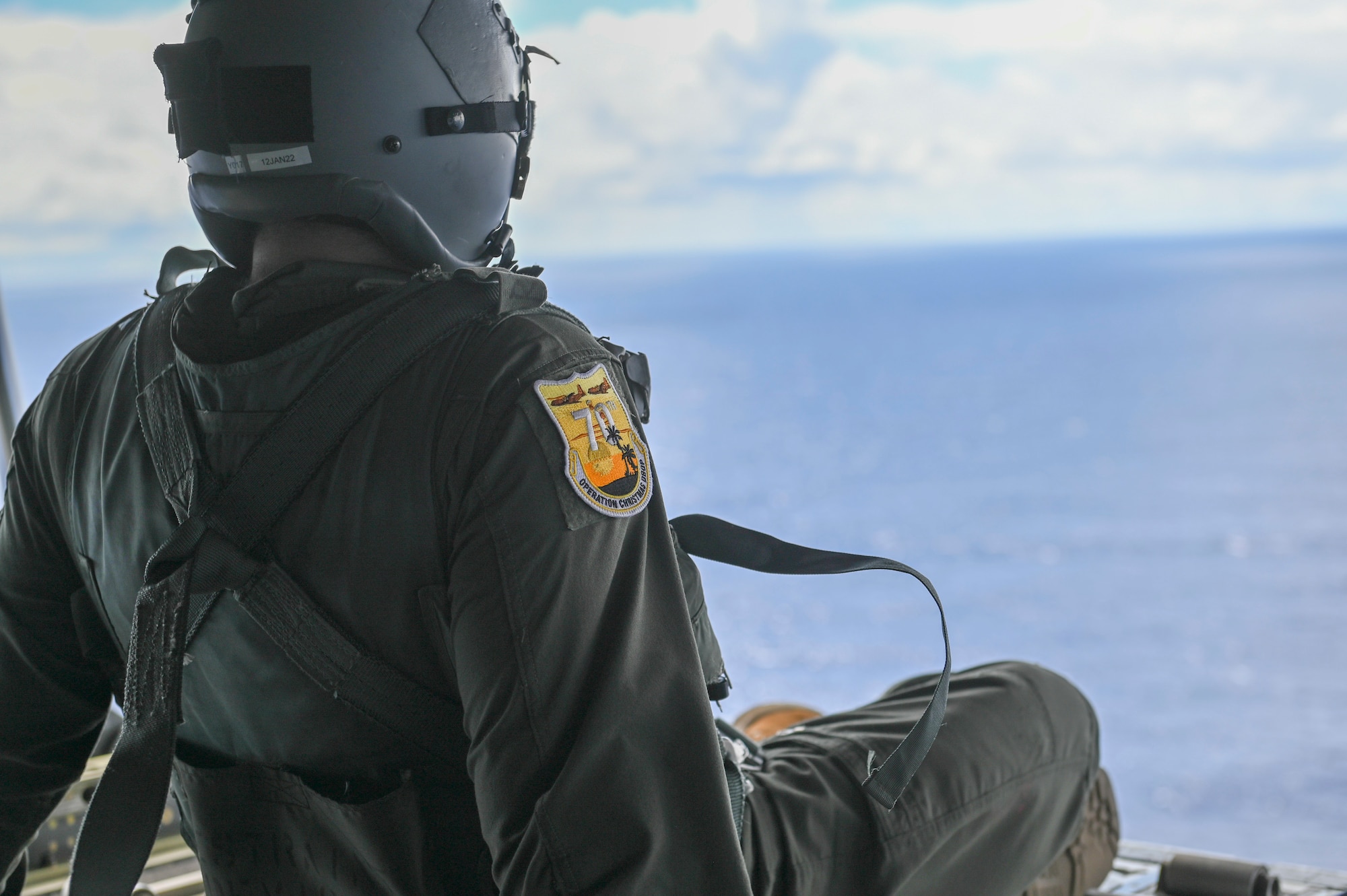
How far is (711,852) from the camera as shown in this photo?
0.74m

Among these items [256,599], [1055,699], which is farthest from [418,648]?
[1055,699]

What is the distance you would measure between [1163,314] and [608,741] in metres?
21.7

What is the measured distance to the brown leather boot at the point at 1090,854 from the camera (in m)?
1.40

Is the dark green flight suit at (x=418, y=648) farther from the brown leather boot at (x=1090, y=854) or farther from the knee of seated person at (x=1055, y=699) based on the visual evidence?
the brown leather boot at (x=1090, y=854)

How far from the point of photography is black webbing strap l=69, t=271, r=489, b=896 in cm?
79

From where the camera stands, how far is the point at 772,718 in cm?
172

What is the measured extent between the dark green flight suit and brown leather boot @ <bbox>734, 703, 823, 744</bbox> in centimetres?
61

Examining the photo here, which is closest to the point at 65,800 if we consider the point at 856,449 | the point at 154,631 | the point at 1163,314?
the point at 154,631

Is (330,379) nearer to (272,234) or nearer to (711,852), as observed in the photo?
(272,234)

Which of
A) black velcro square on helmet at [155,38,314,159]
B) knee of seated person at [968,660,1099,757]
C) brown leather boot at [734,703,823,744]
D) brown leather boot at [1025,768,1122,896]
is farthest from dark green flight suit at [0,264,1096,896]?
brown leather boot at [734,703,823,744]

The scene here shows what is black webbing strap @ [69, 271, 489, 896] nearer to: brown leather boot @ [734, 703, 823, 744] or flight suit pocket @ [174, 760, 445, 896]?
flight suit pocket @ [174, 760, 445, 896]

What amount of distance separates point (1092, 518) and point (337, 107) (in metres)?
7.33

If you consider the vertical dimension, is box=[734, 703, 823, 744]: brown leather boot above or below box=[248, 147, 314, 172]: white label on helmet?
below

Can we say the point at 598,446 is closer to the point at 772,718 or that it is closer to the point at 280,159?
the point at 280,159
